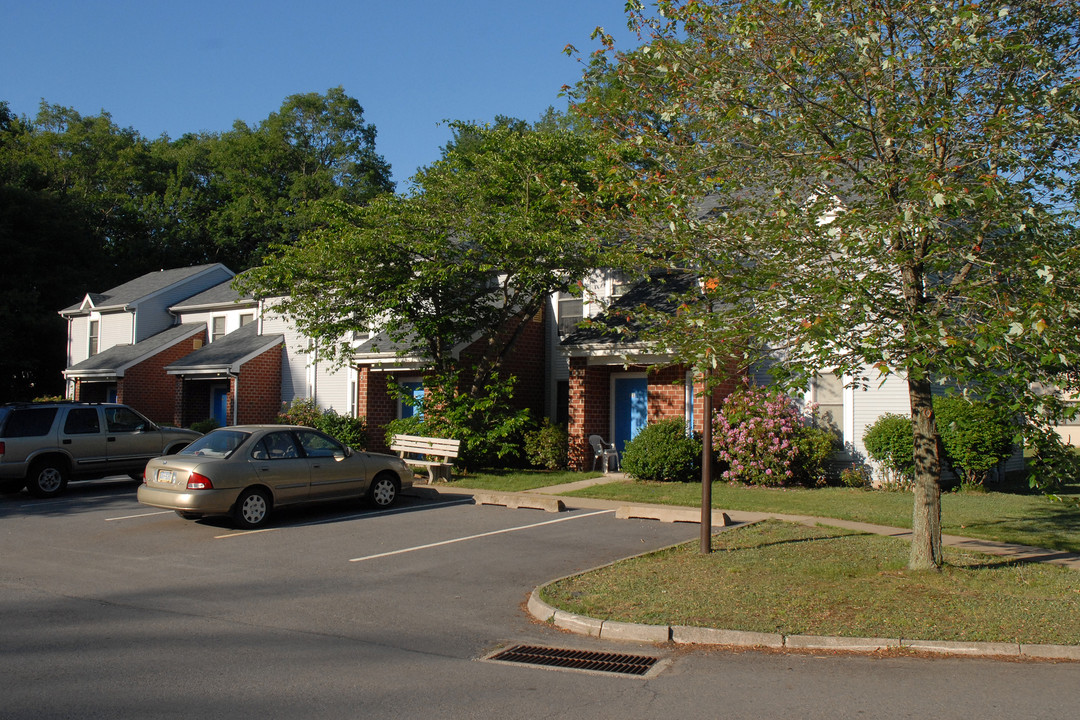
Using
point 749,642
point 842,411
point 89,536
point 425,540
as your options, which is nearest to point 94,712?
point 749,642

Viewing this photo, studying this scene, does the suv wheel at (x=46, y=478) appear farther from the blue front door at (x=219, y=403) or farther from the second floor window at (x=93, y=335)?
the second floor window at (x=93, y=335)

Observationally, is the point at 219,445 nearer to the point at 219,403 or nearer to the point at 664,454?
the point at 664,454

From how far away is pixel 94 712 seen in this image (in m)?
5.10

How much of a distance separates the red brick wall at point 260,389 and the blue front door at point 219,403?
3.24m

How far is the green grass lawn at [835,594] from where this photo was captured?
692cm

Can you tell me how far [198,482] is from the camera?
11.9m

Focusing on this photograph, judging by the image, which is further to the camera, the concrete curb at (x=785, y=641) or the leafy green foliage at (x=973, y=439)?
the leafy green foliage at (x=973, y=439)

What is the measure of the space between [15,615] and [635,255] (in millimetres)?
7053

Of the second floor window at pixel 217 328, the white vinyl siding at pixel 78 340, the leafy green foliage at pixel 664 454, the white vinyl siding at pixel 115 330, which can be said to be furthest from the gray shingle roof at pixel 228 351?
the leafy green foliage at pixel 664 454

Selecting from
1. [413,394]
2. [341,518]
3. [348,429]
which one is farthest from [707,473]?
[348,429]

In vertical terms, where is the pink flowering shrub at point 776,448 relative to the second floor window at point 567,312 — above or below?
below

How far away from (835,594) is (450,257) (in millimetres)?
11929

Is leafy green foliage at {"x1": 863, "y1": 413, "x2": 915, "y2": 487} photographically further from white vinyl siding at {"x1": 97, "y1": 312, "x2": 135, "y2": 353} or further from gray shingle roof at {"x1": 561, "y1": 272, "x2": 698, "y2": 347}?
white vinyl siding at {"x1": 97, "y1": 312, "x2": 135, "y2": 353}

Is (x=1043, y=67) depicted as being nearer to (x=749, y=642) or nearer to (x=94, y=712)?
(x=749, y=642)
